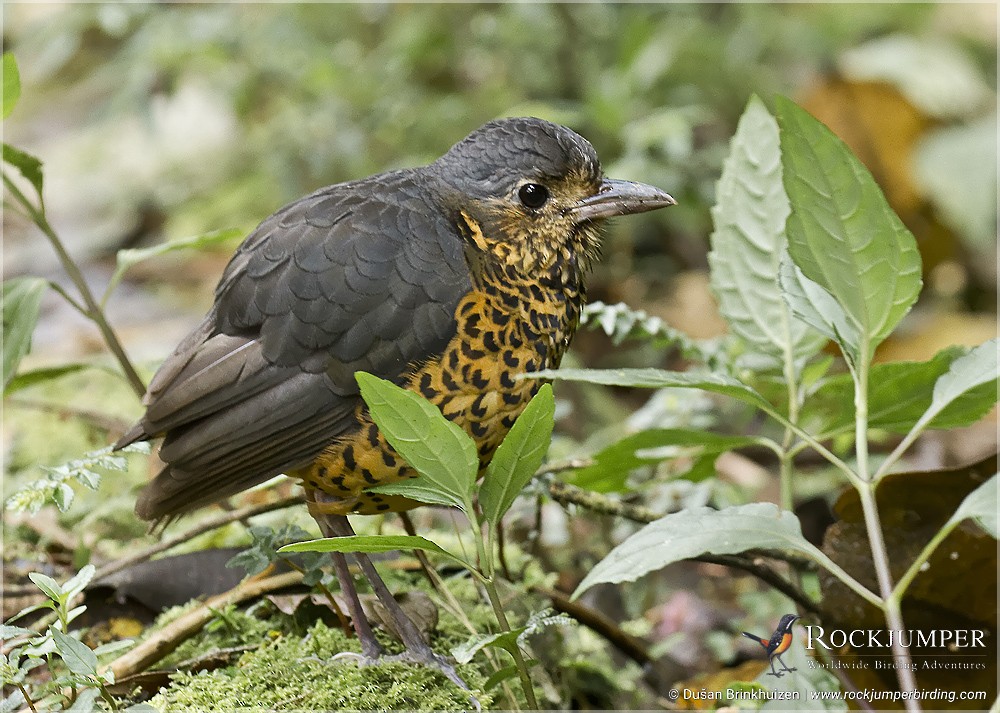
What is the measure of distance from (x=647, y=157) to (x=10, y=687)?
13.8 feet

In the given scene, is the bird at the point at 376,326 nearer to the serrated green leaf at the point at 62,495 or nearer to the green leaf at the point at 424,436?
the serrated green leaf at the point at 62,495

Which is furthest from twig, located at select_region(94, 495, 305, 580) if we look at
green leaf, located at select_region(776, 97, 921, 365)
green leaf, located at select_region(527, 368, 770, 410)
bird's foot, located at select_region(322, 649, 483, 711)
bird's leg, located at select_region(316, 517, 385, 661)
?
green leaf, located at select_region(776, 97, 921, 365)

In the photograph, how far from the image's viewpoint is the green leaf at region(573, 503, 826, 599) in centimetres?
183

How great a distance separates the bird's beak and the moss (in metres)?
1.14

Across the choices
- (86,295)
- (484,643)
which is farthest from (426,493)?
(86,295)

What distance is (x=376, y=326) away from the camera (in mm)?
2455

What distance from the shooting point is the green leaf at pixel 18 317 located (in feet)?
9.65

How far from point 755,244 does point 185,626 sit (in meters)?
1.73

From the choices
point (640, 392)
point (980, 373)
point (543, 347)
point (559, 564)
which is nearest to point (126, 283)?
point (640, 392)

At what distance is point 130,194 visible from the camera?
7.00m

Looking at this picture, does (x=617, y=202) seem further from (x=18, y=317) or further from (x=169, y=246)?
(x=18, y=317)

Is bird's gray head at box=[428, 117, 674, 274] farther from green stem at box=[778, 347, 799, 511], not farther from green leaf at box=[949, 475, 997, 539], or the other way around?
green leaf at box=[949, 475, 997, 539]

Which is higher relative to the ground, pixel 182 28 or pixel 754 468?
pixel 182 28

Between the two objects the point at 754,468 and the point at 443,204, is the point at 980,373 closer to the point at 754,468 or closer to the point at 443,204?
the point at 443,204
